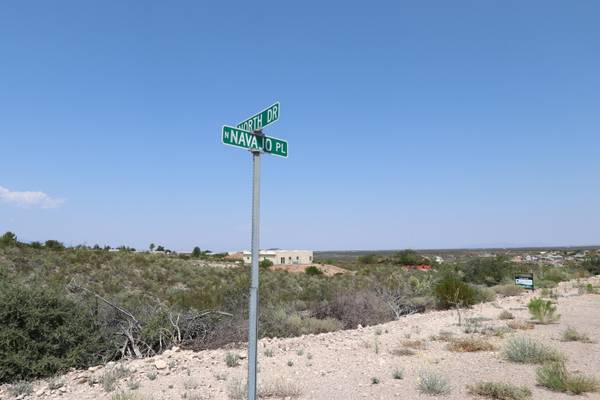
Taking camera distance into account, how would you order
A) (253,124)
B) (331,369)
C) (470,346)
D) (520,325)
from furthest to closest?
(520,325) → (470,346) → (331,369) → (253,124)

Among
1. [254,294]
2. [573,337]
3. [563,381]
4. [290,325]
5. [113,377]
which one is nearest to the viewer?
[254,294]

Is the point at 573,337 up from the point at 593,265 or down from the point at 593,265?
down

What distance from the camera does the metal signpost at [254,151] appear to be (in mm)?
4734

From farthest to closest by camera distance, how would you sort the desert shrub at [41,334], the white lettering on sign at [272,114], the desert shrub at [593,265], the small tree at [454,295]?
the desert shrub at [593,265] → the small tree at [454,295] → the desert shrub at [41,334] → the white lettering on sign at [272,114]

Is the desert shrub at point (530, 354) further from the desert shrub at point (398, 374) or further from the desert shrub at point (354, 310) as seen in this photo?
the desert shrub at point (354, 310)

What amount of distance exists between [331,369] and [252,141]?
223 inches

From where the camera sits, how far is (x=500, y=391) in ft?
22.4

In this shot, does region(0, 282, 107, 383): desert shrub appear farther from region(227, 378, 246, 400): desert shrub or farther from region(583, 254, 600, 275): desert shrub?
region(583, 254, 600, 275): desert shrub

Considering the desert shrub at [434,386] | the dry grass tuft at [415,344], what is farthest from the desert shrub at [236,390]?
the dry grass tuft at [415,344]

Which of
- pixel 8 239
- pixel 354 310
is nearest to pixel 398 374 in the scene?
pixel 354 310

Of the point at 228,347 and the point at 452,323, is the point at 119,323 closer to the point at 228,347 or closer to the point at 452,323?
the point at 228,347

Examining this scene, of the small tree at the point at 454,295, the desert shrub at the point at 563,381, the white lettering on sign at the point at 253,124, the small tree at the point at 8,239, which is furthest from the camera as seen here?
the small tree at the point at 8,239

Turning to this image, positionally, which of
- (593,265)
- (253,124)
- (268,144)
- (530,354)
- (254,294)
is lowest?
(530,354)

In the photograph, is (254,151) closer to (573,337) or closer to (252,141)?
(252,141)
